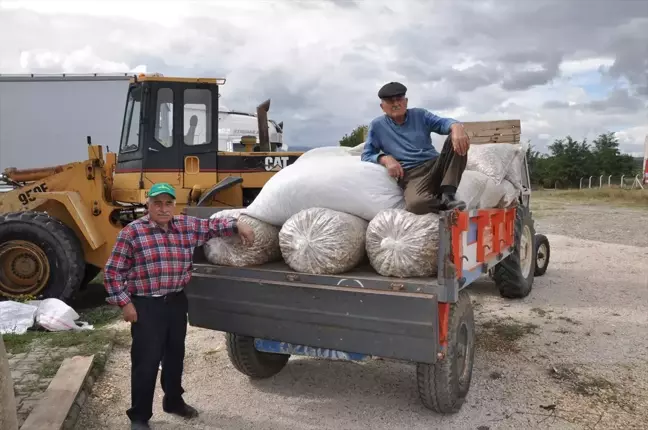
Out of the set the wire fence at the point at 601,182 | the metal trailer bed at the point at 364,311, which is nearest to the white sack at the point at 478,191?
the metal trailer bed at the point at 364,311

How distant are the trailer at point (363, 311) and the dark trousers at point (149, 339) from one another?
20cm

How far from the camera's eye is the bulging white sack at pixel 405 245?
319 centimetres

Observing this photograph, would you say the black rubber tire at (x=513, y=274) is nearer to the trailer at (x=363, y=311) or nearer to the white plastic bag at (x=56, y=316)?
the trailer at (x=363, y=311)

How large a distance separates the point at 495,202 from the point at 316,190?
1806 millimetres

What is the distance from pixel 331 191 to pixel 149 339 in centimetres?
140

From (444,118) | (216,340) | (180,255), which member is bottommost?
(216,340)

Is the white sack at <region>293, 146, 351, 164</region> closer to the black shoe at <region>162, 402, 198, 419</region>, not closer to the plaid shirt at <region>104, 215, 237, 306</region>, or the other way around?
the plaid shirt at <region>104, 215, 237, 306</region>

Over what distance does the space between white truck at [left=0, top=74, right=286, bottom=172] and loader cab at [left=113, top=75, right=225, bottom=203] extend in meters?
5.78

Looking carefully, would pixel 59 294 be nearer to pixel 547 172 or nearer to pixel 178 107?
pixel 178 107

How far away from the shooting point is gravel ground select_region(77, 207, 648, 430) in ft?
12.1

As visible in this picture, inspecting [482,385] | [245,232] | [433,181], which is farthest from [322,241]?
[482,385]

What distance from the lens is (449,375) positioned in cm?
346

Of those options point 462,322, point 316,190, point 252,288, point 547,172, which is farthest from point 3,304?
point 547,172

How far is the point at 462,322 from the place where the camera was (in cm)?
364
